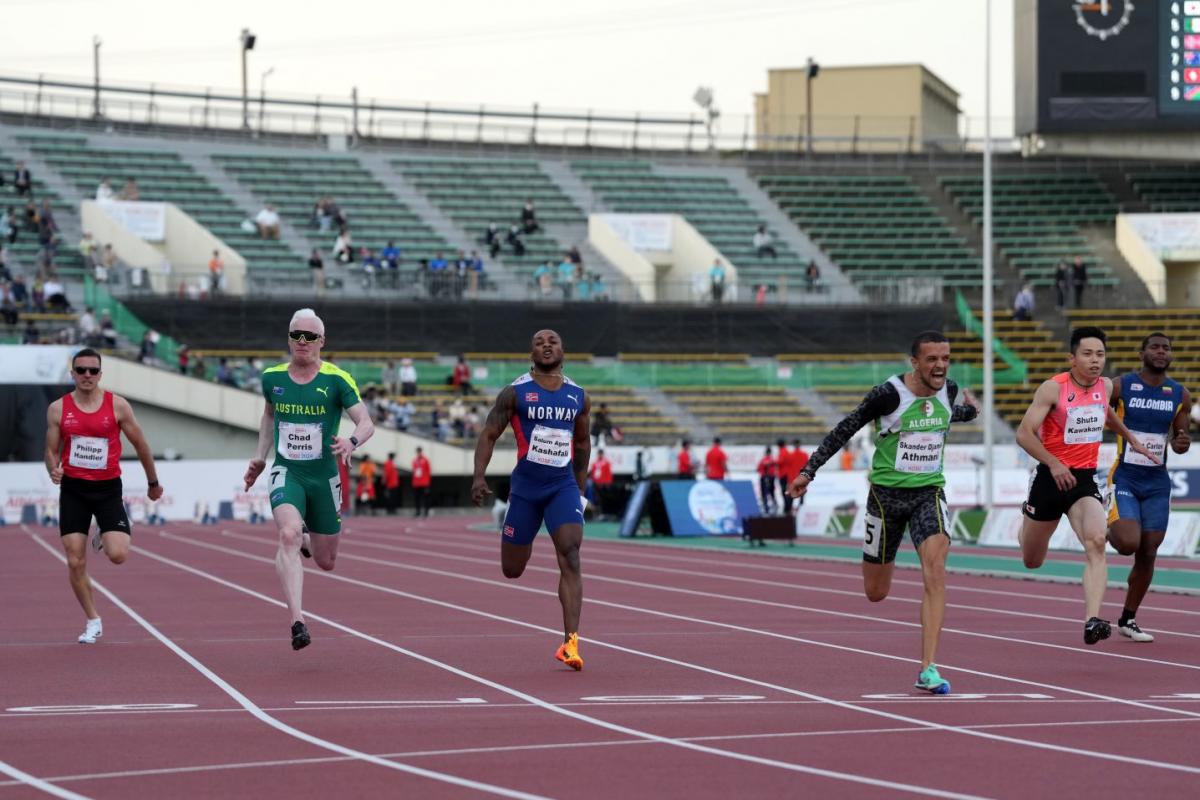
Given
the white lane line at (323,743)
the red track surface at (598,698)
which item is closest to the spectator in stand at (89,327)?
the red track surface at (598,698)

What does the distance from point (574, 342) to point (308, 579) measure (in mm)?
29525

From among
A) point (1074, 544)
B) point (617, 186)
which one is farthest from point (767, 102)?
point (1074, 544)

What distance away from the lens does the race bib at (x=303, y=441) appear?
40.6ft

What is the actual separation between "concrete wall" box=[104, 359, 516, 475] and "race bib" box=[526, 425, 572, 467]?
32.4m

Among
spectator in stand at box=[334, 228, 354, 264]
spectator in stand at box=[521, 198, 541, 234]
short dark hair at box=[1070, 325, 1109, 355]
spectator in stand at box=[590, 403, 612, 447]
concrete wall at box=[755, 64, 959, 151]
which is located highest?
concrete wall at box=[755, 64, 959, 151]

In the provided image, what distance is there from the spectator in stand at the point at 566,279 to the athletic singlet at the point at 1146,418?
125 ft

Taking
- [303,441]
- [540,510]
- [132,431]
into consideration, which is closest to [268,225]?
[132,431]

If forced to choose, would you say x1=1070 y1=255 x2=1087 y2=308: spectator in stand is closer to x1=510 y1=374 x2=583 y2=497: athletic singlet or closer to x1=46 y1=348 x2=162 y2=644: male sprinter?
x1=46 y1=348 x2=162 y2=644: male sprinter

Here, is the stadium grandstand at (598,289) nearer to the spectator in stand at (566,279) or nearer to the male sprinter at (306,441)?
the spectator in stand at (566,279)

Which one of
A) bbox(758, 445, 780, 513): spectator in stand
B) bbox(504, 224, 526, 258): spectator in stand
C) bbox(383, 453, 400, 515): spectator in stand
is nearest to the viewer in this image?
bbox(758, 445, 780, 513): spectator in stand

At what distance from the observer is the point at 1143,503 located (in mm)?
13648

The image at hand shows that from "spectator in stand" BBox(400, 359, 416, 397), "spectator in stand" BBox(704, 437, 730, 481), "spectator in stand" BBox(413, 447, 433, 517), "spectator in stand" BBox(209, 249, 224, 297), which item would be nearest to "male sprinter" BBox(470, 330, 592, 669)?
"spectator in stand" BBox(704, 437, 730, 481)

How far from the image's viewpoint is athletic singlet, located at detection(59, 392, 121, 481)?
13.7 m

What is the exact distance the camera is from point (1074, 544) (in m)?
26.9
